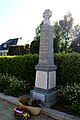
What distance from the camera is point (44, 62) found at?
216 inches

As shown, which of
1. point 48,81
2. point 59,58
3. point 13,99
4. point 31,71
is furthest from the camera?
point 31,71

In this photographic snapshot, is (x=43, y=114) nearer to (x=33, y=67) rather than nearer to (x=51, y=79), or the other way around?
(x=51, y=79)

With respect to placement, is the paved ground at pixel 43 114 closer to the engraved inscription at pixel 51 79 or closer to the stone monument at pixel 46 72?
the stone monument at pixel 46 72

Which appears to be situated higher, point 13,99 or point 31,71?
point 31,71

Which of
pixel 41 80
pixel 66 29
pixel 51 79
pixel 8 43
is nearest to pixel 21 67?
pixel 41 80

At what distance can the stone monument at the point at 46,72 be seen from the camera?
5.29 metres

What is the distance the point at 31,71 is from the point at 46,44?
207 cm

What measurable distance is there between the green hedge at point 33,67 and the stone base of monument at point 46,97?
2.85ft

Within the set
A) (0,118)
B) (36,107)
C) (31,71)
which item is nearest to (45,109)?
(36,107)

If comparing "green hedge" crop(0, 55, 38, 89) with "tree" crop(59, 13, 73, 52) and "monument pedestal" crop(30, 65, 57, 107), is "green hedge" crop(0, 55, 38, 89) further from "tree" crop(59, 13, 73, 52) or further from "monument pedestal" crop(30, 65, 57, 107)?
"tree" crop(59, 13, 73, 52)

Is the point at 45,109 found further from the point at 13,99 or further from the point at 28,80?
the point at 28,80

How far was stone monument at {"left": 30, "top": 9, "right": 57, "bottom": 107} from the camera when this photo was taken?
5.29 m

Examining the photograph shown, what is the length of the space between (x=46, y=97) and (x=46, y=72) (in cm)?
85

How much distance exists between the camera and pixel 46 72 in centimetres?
532
